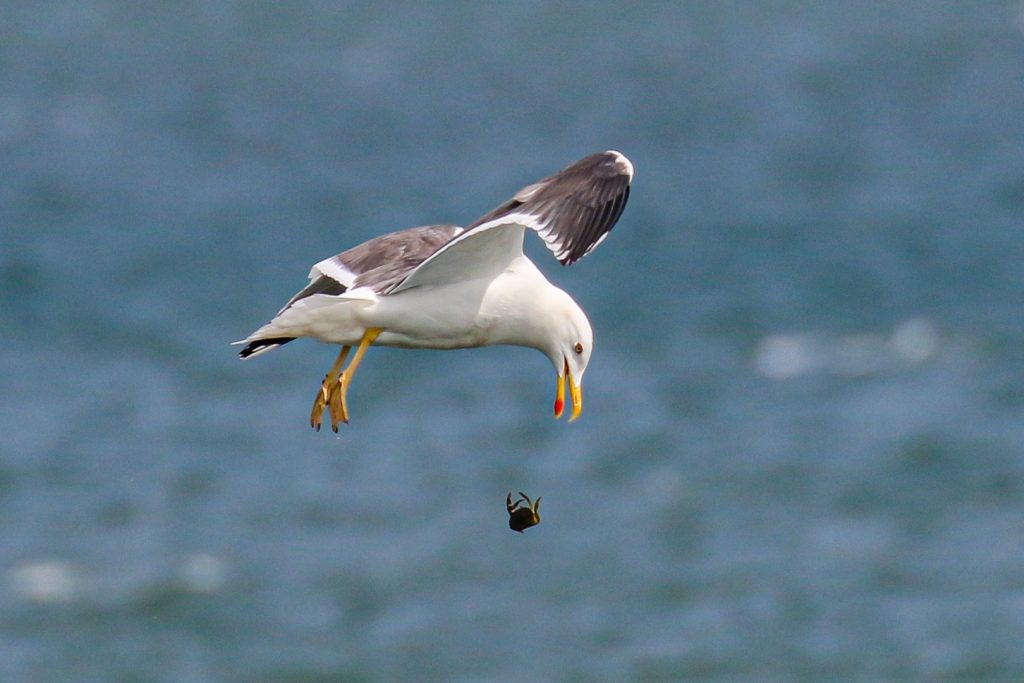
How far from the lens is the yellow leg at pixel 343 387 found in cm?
1038

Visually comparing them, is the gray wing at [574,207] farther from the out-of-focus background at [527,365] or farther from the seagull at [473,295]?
the out-of-focus background at [527,365]

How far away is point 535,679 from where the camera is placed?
93.2 feet

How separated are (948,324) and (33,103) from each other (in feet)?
69.1

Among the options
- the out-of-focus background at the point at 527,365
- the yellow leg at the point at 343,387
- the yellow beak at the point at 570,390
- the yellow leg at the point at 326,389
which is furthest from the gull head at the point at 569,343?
the out-of-focus background at the point at 527,365

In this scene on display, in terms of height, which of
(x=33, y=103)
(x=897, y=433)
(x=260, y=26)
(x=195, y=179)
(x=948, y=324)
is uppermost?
(x=260, y=26)

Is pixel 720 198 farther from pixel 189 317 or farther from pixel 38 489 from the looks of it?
pixel 38 489

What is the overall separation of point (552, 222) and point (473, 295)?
87 centimetres

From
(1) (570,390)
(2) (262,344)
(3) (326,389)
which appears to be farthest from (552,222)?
(2) (262,344)

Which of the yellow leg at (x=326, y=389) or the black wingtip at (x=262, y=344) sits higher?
the black wingtip at (x=262, y=344)

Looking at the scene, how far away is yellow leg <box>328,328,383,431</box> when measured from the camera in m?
10.4

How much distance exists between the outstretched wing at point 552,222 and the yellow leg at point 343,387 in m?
0.30

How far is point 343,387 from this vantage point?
10.7 m

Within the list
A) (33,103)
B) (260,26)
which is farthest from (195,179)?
(260,26)

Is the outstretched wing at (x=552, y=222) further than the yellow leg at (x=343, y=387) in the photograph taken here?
No
